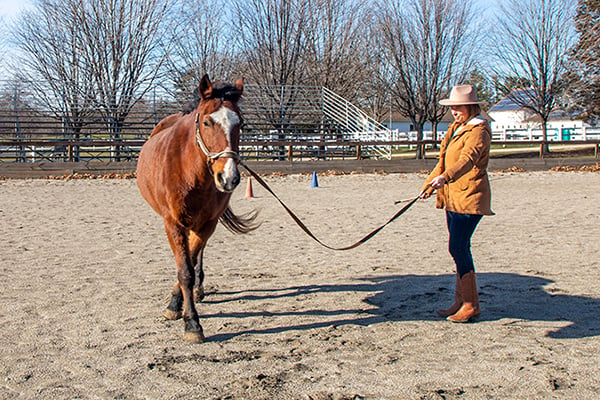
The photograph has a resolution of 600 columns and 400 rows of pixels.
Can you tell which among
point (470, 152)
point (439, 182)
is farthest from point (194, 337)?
point (470, 152)

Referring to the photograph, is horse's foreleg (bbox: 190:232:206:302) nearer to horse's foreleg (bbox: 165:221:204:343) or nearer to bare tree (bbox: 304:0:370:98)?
horse's foreleg (bbox: 165:221:204:343)

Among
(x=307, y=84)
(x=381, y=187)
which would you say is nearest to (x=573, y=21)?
(x=307, y=84)

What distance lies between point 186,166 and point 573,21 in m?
30.8

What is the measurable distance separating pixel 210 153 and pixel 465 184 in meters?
2.02

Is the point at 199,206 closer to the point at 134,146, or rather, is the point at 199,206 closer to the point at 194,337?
the point at 194,337

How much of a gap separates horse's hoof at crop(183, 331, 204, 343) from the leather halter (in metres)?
1.27

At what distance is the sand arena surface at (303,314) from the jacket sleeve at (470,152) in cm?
121

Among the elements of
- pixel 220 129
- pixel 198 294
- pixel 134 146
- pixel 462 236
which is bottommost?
pixel 198 294

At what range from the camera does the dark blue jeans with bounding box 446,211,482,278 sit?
15.6 feet

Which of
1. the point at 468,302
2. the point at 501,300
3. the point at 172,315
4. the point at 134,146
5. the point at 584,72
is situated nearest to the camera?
the point at 468,302

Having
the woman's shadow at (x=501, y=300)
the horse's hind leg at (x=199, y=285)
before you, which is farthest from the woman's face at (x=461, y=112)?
the horse's hind leg at (x=199, y=285)

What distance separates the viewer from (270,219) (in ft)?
35.0

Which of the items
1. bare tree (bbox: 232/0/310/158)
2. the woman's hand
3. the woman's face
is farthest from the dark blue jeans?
bare tree (bbox: 232/0/310/158)

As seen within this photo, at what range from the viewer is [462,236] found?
15.7 ft
